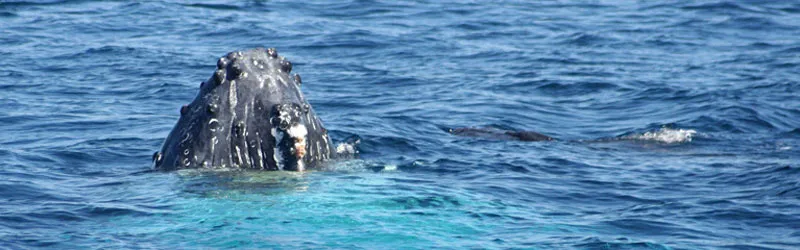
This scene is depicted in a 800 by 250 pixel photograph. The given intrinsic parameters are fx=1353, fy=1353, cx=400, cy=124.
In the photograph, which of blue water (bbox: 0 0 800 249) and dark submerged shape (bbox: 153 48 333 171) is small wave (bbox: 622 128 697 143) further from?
dark submerged shape (bbox: 153 48 333 171)

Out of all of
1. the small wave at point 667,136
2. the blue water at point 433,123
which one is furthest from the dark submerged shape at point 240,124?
the small wave at point 667,136

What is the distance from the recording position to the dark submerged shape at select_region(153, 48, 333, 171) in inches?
496

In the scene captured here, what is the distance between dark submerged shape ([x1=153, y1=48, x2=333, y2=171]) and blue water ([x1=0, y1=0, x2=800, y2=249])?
0.63 feet

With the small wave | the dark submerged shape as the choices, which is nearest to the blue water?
the small wave

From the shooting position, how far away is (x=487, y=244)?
10.9m

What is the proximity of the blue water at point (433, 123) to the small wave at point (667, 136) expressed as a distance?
0.05 m

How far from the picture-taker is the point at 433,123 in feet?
63.1

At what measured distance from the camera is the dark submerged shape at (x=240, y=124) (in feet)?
41.3

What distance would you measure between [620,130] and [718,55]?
7.44m

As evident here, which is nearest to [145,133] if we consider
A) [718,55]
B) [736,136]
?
[736,136]

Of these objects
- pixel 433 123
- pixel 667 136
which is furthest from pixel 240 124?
pixel 667 136

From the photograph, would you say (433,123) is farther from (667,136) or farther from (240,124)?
(240,124)

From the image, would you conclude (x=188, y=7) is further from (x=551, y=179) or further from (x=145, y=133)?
(x=551, y=179)

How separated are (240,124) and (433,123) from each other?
6.90 m
